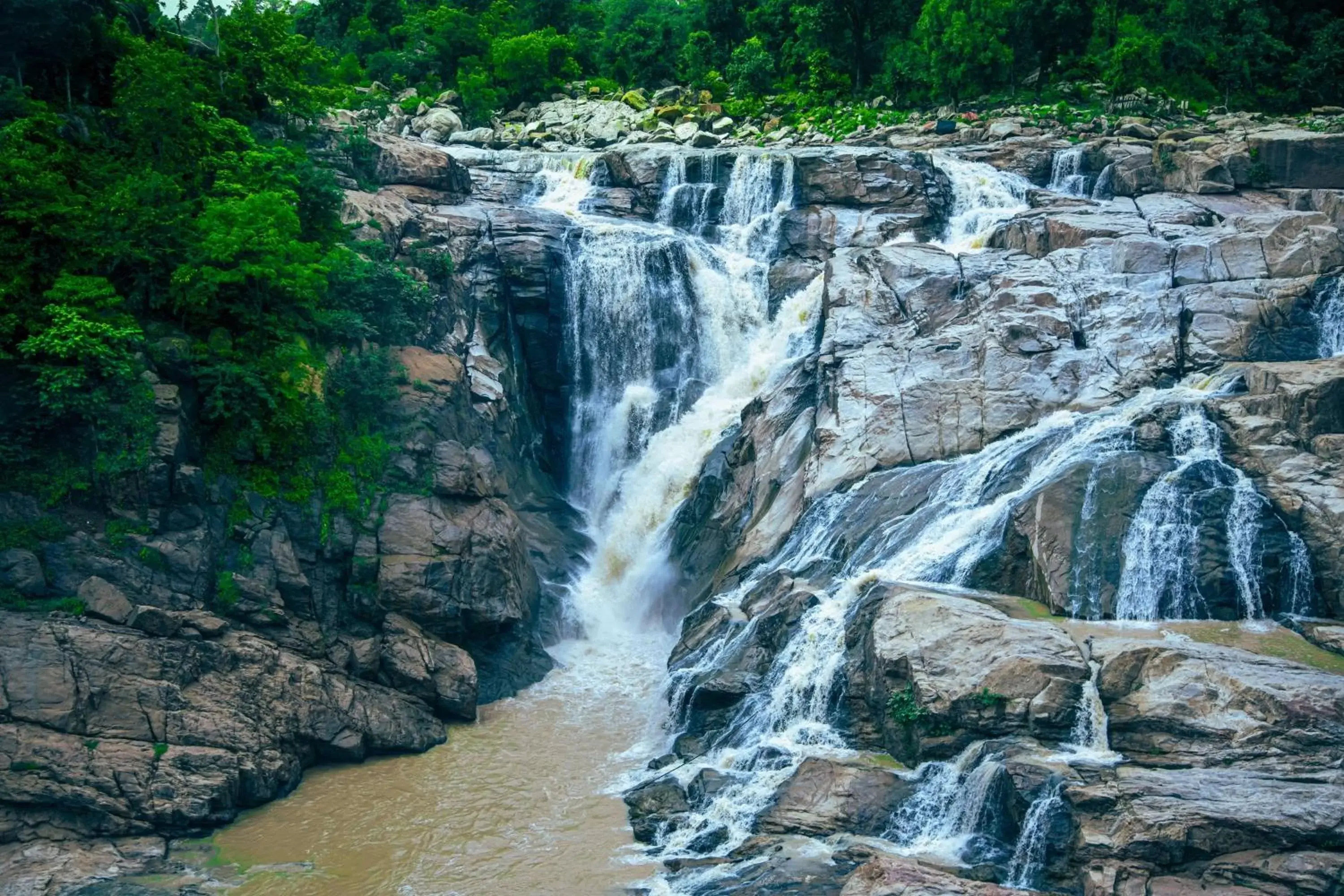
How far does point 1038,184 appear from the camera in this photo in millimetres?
35094

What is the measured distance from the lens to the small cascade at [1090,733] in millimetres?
14703

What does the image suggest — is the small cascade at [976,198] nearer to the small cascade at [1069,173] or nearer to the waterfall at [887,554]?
the small cascade at [1069,173]

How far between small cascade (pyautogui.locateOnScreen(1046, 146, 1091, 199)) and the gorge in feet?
9.67

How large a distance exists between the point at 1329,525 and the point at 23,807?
20.7 meters

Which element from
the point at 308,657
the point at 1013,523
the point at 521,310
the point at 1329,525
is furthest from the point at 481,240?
the point at 1329,525

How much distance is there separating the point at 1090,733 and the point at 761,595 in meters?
7.50

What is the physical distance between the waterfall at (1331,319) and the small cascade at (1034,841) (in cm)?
1418

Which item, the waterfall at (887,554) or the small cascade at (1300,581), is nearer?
the waterfall at (887,554)

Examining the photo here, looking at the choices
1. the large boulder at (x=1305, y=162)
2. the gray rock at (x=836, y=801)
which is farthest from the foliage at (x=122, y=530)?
the large boulder at (x=1305, y=162)

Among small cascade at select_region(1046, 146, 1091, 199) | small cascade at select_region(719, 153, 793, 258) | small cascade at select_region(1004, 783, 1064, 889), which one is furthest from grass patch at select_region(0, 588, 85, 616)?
small cascade at select_region(1046, 146, 1091, 199)

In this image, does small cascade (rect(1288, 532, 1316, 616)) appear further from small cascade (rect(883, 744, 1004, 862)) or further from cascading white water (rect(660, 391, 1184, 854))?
small cascade (rect(883, 744, 1004, 862))

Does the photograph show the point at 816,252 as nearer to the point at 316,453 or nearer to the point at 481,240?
the point at 481,240

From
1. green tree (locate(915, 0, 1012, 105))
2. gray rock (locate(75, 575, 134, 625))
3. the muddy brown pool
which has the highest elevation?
green tree (locate(915, 0, 1012, 105))

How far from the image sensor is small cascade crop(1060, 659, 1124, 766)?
1470cm
